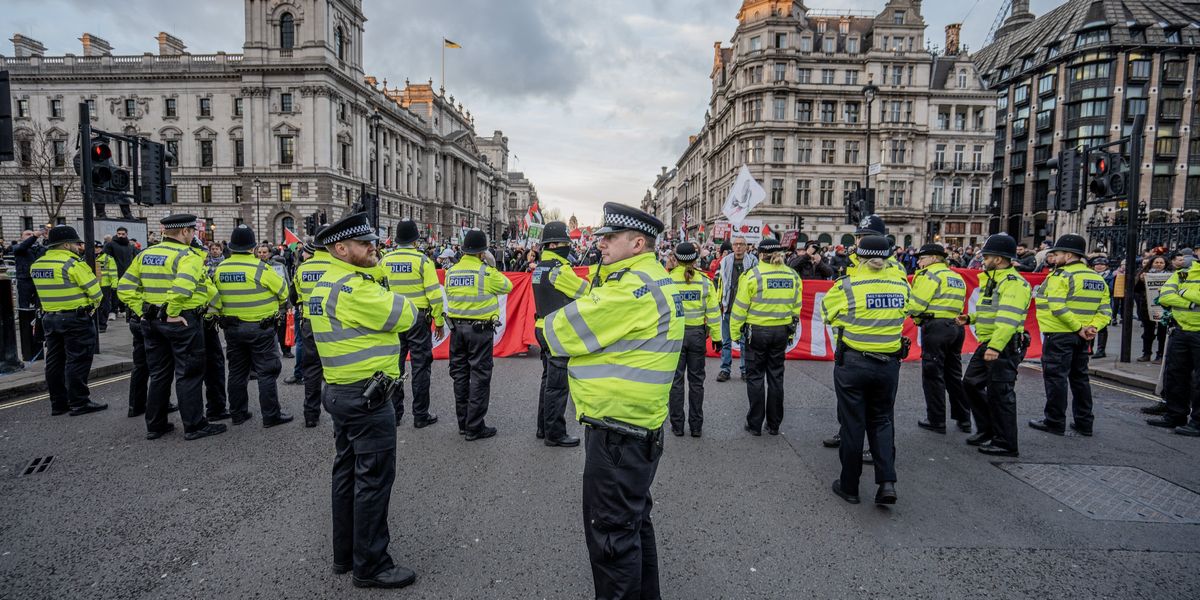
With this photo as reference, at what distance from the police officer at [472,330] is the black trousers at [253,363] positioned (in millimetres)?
2024

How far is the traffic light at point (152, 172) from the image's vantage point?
31.4 ft

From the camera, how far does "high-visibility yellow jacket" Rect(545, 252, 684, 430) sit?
2590 mm

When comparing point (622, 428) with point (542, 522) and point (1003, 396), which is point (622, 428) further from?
point (1003, 396)

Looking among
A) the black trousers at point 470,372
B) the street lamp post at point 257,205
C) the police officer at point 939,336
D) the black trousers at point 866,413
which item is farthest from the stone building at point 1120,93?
the street lamp post at point 257,205

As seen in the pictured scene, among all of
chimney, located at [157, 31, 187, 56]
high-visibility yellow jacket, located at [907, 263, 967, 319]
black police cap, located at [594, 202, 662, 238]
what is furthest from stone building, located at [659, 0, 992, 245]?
chimney, located at [157, 31, 187, 56]

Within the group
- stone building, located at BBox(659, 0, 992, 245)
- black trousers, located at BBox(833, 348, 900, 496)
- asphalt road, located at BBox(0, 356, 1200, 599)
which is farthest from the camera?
stone building, located at BBox(659, 0, 992, 245)

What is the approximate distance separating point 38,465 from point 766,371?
22.5 feet

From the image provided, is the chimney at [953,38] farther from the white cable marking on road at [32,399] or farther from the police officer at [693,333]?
the white cable marking on road at [32,399]

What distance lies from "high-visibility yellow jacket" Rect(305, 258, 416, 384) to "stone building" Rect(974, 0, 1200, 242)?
61.3 m

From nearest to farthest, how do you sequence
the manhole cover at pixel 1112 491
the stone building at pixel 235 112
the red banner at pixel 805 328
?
the manhole cover at pixel 1112 491
the red banner at pixel 805 328
the stone building at pixel 235 112

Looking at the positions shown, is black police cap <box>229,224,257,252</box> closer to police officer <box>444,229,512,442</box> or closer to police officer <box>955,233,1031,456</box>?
police officer <box>444,229,512,442</box>

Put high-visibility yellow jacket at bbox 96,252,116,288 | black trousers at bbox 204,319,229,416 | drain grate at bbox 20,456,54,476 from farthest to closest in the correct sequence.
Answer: high-visibility yellow jacket at bbox 96,252,116,288 → black trousers at bbox 204,319,229,416 → drain grate at bbox 20,456,54,476

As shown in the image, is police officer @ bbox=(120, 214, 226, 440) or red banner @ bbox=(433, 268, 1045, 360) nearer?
police officer @ bbox=(120, 214, 226, 440)

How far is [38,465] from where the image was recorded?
488 cm
